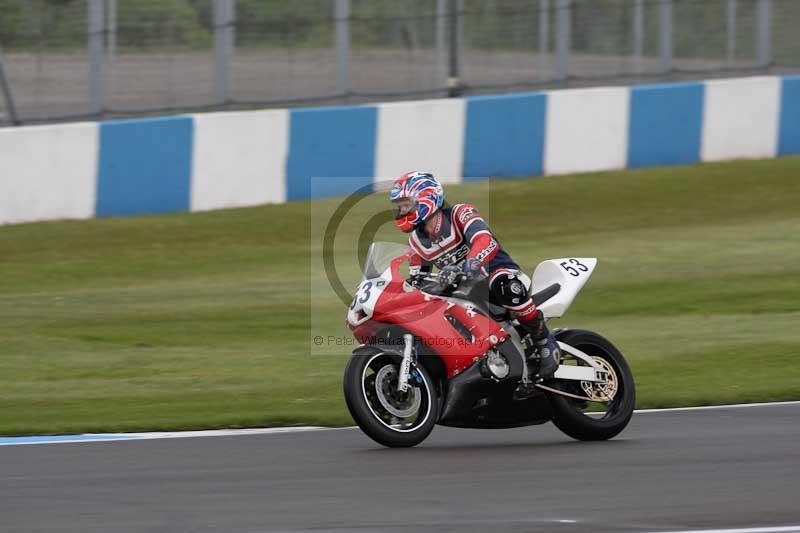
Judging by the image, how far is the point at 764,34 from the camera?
741 inches

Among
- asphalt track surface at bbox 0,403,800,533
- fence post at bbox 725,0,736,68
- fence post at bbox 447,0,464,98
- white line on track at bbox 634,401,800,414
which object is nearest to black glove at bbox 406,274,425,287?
asphalt track surface at bbox 0,403,800,533

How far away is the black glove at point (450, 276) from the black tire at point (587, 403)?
856mm

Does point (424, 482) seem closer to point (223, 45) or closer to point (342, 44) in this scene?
point (223, 45)

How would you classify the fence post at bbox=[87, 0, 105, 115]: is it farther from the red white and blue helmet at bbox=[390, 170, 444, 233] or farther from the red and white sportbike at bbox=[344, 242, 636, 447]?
the red white and blue helmet at bbox=[390, 170, 444, 233]

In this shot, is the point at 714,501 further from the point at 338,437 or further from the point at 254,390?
the point at 254,390

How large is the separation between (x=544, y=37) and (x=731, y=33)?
2.62 m

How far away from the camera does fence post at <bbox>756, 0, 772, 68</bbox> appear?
1873cm

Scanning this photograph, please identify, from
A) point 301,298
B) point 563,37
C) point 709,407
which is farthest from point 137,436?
point 563,37

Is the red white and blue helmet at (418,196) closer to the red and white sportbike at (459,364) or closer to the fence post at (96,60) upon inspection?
the red and white sportbike at (459,364)

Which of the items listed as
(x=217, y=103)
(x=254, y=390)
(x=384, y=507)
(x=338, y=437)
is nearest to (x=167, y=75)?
(x=217, y=103)

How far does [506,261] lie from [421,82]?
9635 mm

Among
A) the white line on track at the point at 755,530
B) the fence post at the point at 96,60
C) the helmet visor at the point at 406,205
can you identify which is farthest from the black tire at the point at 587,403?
the fence post at the point at 96,60

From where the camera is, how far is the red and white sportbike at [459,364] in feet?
24.4

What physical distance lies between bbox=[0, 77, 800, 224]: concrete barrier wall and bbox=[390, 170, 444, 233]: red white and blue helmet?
750 centimetres
